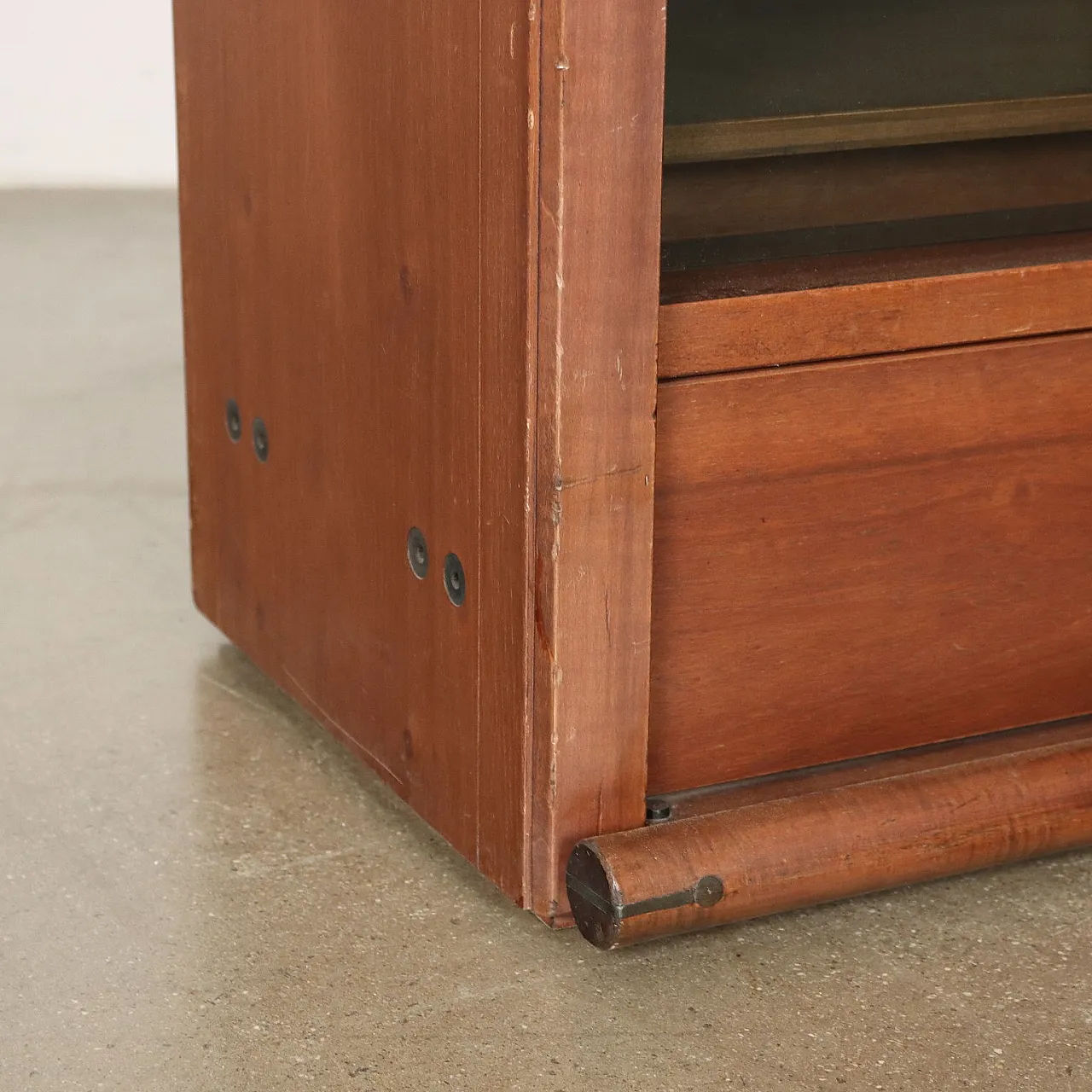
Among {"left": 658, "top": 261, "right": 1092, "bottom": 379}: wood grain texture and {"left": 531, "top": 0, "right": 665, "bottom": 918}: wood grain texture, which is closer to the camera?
{"left": 531, "top": 0, "right": 665, "bottom": 918}: wood grain texture

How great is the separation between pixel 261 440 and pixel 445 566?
1.15ft

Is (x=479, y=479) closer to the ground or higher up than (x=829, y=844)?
higher up

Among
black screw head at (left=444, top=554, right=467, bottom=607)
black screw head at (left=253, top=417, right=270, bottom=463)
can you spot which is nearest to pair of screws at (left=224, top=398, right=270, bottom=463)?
black screw head at (left=253, top=417, right=270, bottom=463)

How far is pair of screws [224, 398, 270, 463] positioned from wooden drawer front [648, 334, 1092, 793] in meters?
0.46

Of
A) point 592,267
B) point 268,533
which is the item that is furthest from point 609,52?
point 268,533

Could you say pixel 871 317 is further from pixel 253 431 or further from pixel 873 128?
pixel 253 431

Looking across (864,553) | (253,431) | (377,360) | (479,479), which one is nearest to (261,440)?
(253,431)

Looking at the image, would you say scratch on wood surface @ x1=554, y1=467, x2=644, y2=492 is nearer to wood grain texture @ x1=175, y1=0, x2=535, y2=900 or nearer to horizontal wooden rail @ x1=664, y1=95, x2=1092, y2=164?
wood grain texture @ x1=175, y1=0, x2=535, y2=900

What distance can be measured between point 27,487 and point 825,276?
1248mm

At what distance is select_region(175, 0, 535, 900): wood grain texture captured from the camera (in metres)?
1.19

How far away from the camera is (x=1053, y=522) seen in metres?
1.38


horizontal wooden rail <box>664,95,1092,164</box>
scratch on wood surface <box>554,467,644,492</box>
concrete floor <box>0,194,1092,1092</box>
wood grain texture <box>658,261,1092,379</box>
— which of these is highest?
horizontal wooden rail <box>664,95,1092,164</box>

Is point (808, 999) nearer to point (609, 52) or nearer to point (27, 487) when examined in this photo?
point (609, 52)

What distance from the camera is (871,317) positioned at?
1.26 metres
